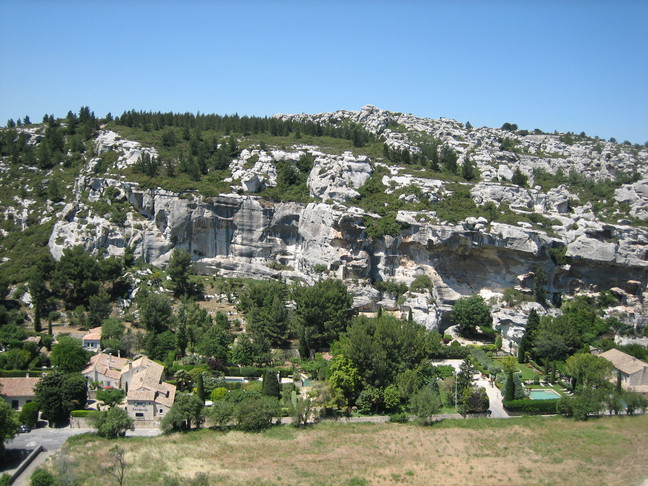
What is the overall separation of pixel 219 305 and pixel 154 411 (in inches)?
746

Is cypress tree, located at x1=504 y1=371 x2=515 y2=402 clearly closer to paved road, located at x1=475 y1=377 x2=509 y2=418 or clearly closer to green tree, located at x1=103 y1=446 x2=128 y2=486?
paved road, located at x1=475 y1=377 x2=509 y2=418

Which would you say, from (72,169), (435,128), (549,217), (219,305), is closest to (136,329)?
(219,305)

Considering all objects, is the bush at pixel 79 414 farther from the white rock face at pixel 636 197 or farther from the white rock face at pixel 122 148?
the white rock face at pixel 636 197

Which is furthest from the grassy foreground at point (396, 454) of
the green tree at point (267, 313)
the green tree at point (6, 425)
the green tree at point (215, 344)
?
the green tree at point (267, 313)

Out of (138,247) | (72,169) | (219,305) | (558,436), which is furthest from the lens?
(72,169)

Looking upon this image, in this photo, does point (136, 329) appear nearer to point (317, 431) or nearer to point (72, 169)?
point (317, 431)

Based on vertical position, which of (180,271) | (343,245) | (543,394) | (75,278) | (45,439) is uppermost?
(343,245)

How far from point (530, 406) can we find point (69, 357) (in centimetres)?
2957

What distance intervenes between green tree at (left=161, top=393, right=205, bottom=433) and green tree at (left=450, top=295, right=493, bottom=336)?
25.5 m

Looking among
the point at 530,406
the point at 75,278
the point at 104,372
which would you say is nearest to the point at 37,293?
the point at 75,278

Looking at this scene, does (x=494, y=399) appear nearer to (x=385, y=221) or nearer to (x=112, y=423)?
(x=385, y=221)

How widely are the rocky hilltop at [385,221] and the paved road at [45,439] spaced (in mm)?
24303

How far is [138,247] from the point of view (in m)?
57.6

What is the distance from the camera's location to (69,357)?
128ft
